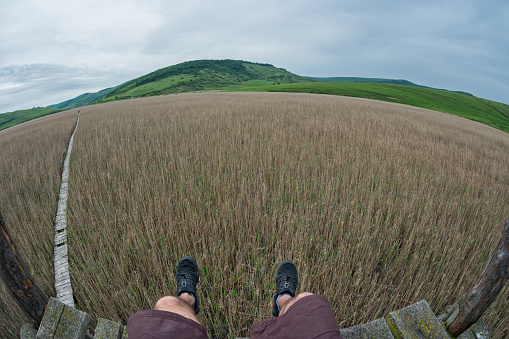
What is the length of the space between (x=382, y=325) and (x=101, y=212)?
3.18 metres

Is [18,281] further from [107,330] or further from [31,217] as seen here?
[31,217]

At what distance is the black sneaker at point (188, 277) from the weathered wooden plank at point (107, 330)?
0.41 metres

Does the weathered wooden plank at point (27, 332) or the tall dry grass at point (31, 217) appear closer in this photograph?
the weathered wooden plank at point (27, 332)

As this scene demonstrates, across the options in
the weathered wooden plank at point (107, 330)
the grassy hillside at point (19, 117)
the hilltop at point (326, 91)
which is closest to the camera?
the weathered wooden plank at point (107, 330)

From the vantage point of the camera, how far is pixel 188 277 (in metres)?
1.75

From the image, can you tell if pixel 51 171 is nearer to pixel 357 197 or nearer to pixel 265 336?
pixel 265 336

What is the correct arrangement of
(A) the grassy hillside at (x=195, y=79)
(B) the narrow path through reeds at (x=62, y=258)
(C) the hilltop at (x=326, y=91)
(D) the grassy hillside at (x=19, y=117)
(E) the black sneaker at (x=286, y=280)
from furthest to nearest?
(D) the grassy hillside at (x=19, y=117) < (A) the grassy hillside at (x=195, y=79) < (C) the hilltop at (x=326, y=91) < (B) the narrow path through reeds at (x=62, y=258) < (E) the black sneaker at (x=286, y=280)

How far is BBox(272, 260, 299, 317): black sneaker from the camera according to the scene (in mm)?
1611

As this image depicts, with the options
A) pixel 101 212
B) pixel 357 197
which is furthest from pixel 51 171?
pixel 357 197

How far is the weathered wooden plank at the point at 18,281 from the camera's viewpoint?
109 cm

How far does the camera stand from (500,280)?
1200mm

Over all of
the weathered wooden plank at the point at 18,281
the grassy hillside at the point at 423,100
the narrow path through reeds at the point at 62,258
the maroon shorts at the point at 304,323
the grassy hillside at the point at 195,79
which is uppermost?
the grassy hillside at the point at 195,79

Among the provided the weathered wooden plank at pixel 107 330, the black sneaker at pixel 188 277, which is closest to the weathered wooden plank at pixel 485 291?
the black sneaker at pixel 188 277

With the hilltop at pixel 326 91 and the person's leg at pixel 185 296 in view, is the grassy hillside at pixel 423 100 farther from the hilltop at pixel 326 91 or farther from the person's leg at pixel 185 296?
the person's leg at pixel 185 296
